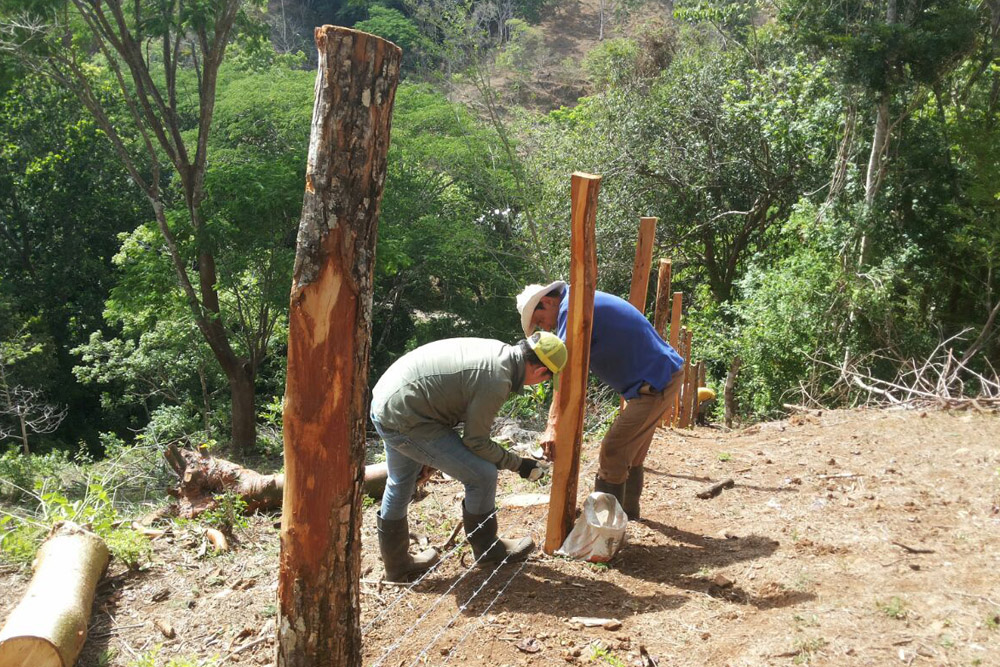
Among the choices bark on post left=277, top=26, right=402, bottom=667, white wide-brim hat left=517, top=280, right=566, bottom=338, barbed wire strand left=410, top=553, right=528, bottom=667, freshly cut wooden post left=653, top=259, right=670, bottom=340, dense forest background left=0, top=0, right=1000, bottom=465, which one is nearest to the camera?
Answer: bark on post left=277, top=26, right=402, bottom=667

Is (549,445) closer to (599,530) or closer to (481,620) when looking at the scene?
(599,530)

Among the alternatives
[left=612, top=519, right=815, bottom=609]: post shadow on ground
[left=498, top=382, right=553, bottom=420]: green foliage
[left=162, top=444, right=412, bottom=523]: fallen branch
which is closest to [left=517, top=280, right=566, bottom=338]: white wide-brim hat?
[left=612, top=519, right=815, bottom=609]: post shadow on ground

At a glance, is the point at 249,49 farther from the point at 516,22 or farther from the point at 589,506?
the point at 516,22

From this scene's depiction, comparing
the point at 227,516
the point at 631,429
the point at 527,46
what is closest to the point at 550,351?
the point at 631,429

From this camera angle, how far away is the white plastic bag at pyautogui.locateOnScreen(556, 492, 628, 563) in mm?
Result: 4777

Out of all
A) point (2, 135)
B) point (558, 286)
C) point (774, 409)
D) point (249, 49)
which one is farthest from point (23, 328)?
point (558, 286)

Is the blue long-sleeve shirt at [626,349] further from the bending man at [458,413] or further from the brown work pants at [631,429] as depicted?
the bending man at [458,413]

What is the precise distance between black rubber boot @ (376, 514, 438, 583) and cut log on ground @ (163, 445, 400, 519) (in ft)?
4.67

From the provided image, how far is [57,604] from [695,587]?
3271 mm

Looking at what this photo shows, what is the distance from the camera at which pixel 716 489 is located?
614 cm

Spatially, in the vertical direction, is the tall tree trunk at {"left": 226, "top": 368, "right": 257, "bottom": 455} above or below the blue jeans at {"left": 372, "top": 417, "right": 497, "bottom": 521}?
below

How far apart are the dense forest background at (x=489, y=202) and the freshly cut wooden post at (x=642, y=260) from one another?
173 inches

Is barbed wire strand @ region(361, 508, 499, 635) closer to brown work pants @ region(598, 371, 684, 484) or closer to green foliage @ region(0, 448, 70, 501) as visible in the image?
brown work pants @ region(598, 371, 684, 484)

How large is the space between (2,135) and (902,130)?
64.3ft
